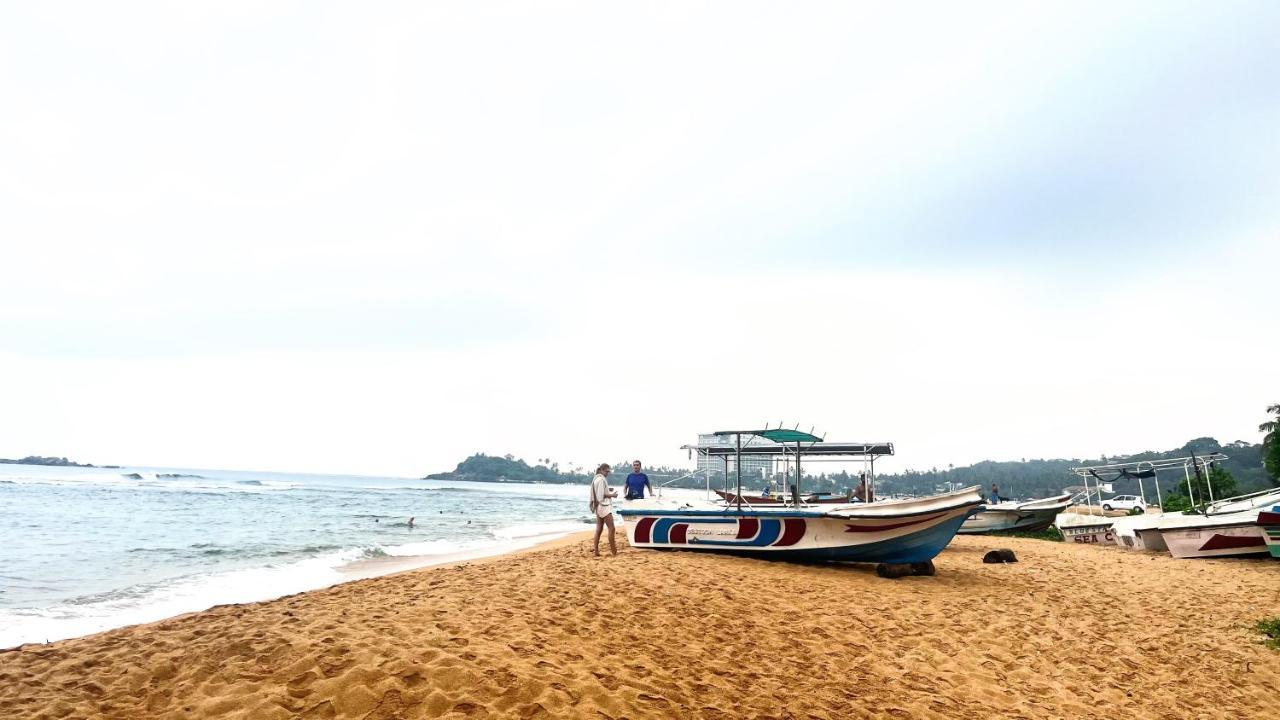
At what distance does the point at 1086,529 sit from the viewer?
18578 mm

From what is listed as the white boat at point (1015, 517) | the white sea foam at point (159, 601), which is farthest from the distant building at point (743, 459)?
the white sea foam at point (159, 601)

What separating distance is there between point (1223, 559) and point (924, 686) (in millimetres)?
12723

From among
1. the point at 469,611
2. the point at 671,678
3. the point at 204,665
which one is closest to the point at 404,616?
the point at 469,611

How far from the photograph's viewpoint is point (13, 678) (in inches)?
197

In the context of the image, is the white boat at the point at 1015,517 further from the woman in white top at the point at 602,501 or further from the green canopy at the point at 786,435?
the woman in white top at the point at 602,501

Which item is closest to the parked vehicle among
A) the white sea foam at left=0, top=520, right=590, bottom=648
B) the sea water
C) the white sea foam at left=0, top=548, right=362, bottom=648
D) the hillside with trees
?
the hillside with trees

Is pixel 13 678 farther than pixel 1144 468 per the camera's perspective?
No

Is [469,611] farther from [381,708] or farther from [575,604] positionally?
[381,708]

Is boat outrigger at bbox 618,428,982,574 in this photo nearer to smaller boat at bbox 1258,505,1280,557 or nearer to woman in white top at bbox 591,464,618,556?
woman in white top at bbox 591,464,618,556

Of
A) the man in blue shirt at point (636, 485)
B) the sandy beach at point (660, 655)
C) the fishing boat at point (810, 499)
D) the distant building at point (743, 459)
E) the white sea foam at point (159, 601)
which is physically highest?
the distant building at point (743, 459)

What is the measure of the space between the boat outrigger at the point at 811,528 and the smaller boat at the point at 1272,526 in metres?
6.61

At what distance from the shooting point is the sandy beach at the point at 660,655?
441 centimetres

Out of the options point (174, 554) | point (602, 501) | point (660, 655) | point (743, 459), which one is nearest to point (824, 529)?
point (602, 501)

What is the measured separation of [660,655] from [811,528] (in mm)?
5751
